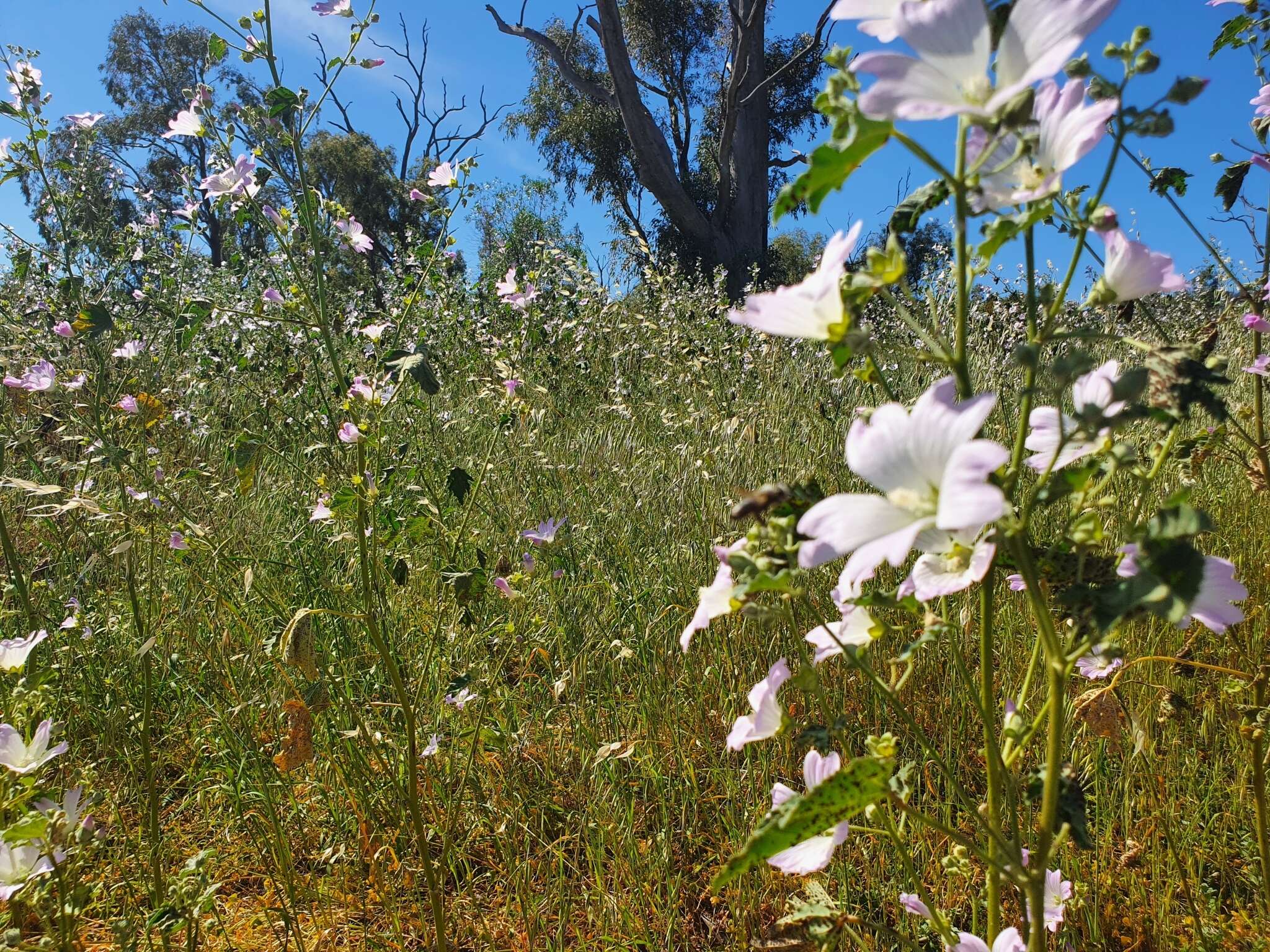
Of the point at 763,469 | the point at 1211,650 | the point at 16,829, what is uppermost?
the point at 763,469

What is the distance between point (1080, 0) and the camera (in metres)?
0.48

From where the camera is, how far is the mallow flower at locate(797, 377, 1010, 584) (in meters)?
0.46

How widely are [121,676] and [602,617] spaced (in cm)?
137

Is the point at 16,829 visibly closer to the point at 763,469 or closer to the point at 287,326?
the point at 763,469

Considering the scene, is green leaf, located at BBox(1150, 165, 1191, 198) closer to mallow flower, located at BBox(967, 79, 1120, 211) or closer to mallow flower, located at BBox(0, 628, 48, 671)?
mallow flower, located at BBox(967, 79, 1120, 211)

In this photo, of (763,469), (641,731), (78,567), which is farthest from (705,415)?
(78,567)

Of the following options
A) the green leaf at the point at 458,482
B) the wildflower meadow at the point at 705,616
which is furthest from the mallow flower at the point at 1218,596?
the green leaf at the point at 458,482

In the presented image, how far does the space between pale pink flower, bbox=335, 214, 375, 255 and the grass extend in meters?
0.31

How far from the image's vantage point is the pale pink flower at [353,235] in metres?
1.87

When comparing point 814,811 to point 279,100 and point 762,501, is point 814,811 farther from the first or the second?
point 279,100

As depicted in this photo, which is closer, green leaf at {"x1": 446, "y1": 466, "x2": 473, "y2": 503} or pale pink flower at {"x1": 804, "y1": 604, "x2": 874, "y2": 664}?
pale pink flower at {"x1": 804, "y1": 604, "x2": 874, "y2": 664}

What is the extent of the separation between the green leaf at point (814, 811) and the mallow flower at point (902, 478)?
13cm

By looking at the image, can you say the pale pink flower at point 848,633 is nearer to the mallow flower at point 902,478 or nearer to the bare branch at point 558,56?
the mallow flower at point 902,478

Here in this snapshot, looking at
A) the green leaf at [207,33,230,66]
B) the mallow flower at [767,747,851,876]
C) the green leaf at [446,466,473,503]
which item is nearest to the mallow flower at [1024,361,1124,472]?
the mallow flower at [767,747,851,876]
